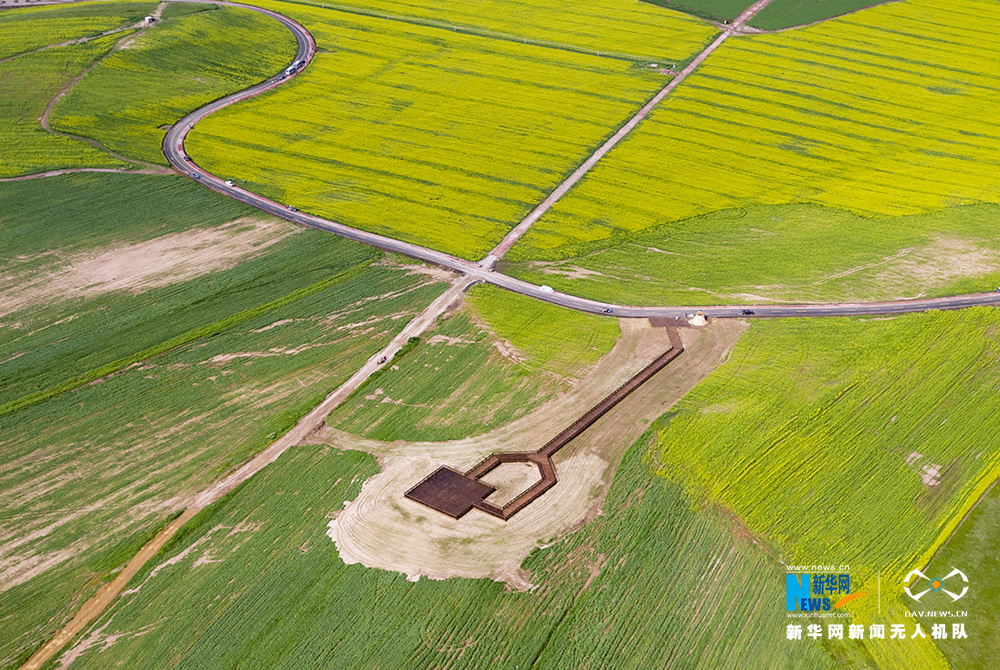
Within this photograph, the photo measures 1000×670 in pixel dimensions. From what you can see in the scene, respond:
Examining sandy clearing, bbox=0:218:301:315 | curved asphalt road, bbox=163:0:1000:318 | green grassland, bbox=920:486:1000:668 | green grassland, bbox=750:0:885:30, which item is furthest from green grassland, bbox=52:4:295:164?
green grassland, bbox=920:486:1000:668

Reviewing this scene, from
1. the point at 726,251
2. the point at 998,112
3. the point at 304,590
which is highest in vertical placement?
the point at 998,112

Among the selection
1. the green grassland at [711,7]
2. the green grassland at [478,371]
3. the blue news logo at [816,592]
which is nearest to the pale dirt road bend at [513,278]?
the green grassland at [478,371]

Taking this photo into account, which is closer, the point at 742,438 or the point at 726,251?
the point at 742,438

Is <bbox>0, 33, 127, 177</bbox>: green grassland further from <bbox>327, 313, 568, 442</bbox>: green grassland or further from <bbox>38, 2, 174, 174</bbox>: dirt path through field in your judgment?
<bbox>327, 313, 568, 442</bbox>: green grassland

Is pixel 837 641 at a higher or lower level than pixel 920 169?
lower

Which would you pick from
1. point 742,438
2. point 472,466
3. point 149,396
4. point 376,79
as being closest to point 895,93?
point 376,79

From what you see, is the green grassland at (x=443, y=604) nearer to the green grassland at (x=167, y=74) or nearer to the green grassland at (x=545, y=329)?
the green grassland at (x=545, y=329)

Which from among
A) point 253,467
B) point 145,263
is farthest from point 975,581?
point 145,263

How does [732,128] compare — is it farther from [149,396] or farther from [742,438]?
[149,396]
